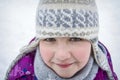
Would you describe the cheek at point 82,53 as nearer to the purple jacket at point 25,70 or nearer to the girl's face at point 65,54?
the girl's face at point 65,54

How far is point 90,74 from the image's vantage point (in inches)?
76.9

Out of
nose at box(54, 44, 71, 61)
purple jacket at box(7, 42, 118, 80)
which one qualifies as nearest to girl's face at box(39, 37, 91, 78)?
nose at box(54, 44, 71, 61)

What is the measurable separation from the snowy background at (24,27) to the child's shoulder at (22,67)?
50 cm

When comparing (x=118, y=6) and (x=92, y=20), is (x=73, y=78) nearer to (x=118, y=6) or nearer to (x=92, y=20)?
(x=92, y=20)

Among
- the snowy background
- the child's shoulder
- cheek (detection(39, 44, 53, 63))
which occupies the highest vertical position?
cheek (detection(39, 44, 53, 63))

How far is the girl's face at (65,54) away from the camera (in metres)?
1.77

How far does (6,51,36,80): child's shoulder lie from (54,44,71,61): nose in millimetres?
285

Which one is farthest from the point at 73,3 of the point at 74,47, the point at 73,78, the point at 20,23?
the point at 20,23

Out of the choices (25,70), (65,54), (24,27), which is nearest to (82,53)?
(65,54)

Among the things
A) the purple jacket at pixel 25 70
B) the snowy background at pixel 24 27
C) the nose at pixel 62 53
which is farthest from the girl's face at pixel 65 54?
the snowy background at pixel 24 27

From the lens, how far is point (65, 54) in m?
1.75

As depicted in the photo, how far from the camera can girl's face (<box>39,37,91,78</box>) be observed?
1.77 meters

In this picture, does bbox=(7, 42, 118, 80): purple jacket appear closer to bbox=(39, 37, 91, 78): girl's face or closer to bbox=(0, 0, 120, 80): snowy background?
bbox=(39, 37, 91, 78): girl's face

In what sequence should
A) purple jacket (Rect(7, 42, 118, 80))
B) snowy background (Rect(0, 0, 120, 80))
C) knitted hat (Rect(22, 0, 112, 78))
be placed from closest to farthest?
knitted hat (Rect(22, 0, 112, 78)) → purple jacket (Rect(7, 42, 118, 80)) → snowy background (Rect(0, 0, 120, 80))
